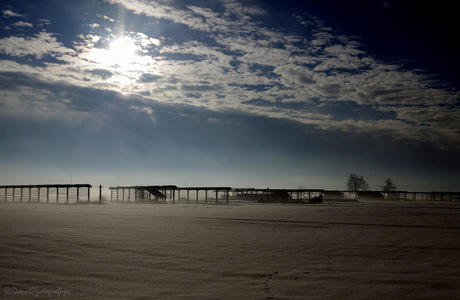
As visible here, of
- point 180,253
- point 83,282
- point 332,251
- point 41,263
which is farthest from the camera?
point 332,251

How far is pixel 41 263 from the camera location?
6.18m

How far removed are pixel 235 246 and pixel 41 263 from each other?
4118 millimetres

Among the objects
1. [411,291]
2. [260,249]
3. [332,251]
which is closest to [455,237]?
[332,251]

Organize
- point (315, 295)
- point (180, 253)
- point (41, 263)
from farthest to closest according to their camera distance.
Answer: point (180, 253) → point (41, 263) → point (315, 295)

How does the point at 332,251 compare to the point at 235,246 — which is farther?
the point at 235,246

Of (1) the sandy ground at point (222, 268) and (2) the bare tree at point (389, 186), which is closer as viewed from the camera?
(1) the sandy ground at point (222, 268)

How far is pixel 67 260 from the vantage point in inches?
254

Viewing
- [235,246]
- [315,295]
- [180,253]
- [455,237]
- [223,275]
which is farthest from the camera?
[455,237]

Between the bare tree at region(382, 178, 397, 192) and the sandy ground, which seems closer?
the sandy ground

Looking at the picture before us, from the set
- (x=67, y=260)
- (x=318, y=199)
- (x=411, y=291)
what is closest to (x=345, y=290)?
(x=411, y=291)

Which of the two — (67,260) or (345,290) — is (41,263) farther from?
(345,290)

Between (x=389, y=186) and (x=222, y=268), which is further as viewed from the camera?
(x=389, y=186)

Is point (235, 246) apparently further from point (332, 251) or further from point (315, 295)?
point (315, 295)

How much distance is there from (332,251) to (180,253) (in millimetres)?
3341
